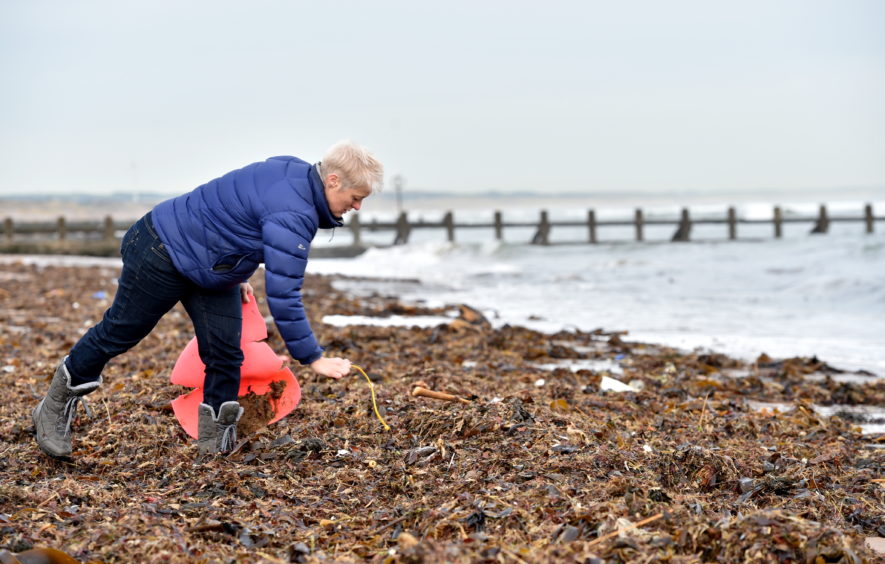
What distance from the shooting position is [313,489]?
3.22m

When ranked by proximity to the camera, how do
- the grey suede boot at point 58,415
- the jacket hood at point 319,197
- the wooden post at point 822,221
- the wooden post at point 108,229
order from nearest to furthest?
1. the jacket hood at point 319,197
2. the grey suede boot at point 58,415
3. the wooden post at point 108,229
4. the wooden post at point 822,221

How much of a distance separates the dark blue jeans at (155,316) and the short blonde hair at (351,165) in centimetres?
78

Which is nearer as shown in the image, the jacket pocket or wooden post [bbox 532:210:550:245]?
the jacket pocket

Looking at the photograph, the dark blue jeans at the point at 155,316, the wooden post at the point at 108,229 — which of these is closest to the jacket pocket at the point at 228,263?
the dark blue jeans at the point at 155,316

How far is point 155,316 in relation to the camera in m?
3.55

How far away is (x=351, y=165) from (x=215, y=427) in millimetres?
1361

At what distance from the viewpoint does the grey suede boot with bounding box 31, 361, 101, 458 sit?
11.8 ft

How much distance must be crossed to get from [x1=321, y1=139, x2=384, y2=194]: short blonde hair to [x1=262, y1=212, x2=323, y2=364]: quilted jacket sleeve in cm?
22

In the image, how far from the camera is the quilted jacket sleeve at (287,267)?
3182 mm

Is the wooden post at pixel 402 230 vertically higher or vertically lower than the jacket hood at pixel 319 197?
lower

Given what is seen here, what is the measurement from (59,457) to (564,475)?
218 centimetres

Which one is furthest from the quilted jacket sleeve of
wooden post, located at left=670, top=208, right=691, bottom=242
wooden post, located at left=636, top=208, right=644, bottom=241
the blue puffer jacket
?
wooden post, located at left=670, top=208, right=691, bottom=242

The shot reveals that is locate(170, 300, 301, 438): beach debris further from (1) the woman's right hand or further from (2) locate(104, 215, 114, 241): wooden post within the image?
(2) locate(104, 215, 114, 241): wooden post

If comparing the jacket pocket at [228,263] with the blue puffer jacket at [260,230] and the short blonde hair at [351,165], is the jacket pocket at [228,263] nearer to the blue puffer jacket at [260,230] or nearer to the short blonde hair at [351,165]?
the blue puffer jacket at [260,230]
